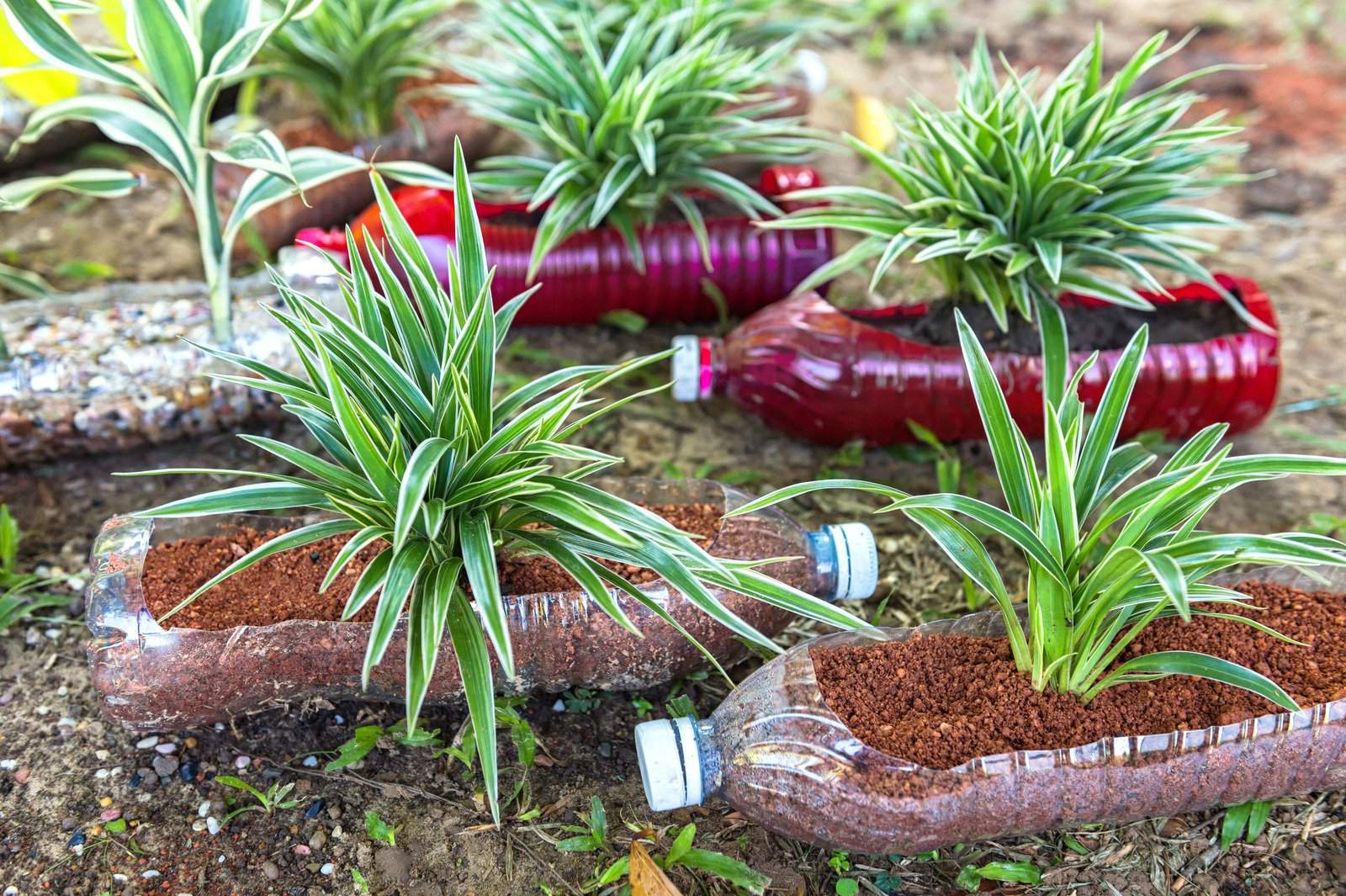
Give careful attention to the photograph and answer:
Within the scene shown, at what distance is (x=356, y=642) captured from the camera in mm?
1557

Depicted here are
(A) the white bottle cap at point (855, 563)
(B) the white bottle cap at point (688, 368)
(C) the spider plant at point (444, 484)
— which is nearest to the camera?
(C) the spider plant at point (444, 484)

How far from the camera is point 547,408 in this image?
1.51m

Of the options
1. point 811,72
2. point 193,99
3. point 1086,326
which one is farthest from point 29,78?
point 1086,326

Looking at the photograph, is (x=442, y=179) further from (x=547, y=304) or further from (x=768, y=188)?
(x=768, y=188)

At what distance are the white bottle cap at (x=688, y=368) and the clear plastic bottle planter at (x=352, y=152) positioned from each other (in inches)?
39.6

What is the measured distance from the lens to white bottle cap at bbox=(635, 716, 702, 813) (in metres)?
1.44

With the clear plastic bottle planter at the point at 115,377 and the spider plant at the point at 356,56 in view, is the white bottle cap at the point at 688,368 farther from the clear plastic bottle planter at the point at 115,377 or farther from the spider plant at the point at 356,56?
the spider plant at the point at 356,56

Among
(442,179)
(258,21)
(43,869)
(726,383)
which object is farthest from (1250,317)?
(43,869)

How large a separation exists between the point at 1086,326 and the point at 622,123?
1.05 metres

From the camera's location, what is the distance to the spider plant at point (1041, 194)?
202 centimetres

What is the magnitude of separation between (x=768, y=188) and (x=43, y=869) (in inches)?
76.4

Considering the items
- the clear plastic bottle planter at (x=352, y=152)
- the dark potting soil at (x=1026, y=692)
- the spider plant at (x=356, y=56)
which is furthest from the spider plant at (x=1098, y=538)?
the spider plant at (x=356, y=56)

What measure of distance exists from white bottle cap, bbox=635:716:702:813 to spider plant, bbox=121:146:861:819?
16 centimetres

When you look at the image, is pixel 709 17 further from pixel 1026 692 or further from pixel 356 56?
pixel 1026 692
